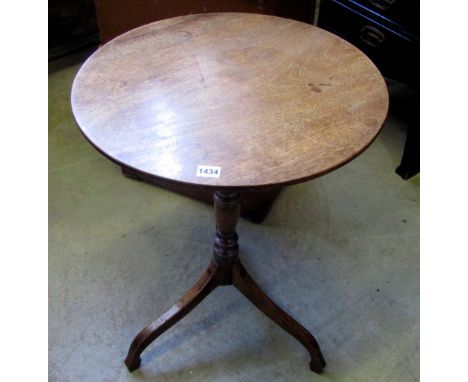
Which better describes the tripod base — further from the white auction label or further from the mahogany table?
the white auction label

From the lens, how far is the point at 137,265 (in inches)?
61.6

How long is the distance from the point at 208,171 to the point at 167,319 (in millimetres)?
606

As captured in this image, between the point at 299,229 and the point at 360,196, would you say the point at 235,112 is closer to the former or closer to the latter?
the point at 299,229

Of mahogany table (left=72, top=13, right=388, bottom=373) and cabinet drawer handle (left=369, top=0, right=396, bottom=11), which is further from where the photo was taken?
cabinet drawer handle (left=369, top=0, right=396, bottom=11)

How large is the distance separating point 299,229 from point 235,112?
81 cm

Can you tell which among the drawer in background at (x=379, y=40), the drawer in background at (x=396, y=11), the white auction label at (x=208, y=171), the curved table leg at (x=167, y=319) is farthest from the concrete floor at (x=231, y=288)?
the white auction label at (x=208, y=171)

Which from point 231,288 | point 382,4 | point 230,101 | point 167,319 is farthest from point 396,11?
point 167,319

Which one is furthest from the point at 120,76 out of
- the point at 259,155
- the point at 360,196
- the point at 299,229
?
the point at 360,196

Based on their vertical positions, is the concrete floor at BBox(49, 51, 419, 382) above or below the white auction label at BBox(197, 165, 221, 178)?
below

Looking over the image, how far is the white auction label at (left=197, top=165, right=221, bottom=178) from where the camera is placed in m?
0.83

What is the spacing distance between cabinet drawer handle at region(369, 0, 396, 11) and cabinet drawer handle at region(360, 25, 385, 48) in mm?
78

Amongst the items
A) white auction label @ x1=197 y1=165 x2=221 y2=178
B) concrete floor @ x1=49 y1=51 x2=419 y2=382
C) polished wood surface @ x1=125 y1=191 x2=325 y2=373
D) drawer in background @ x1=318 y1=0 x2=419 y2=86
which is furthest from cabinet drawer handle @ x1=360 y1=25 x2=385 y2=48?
white auction label @ x1=197 y1=165 x2=221 y2=178

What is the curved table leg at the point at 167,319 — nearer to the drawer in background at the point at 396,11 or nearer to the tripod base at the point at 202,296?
the tripod base at the point at 202,296

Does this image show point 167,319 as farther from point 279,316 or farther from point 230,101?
point 230,101
